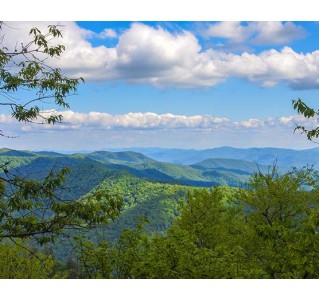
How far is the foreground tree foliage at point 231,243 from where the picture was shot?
10.3 metres

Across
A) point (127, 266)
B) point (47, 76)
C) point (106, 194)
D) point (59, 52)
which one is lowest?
point (127, 266)

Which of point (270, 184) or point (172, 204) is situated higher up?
point (270, 184)

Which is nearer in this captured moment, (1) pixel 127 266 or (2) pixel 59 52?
(2) pixel 59 52

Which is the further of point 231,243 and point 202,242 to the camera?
point 231,243

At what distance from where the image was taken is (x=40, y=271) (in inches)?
620

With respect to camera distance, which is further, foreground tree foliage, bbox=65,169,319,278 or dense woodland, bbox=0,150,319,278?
foreground tree foliage, bbox=65,169,319,278

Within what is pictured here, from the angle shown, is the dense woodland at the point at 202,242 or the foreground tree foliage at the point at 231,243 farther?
the foreground tree foliage at the point at 231,243

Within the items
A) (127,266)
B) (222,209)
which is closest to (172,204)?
(222,209)

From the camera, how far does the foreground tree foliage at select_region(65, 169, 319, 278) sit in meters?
10.3

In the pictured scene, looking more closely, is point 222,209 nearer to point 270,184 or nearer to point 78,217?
point 270,184

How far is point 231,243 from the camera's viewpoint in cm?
2139
